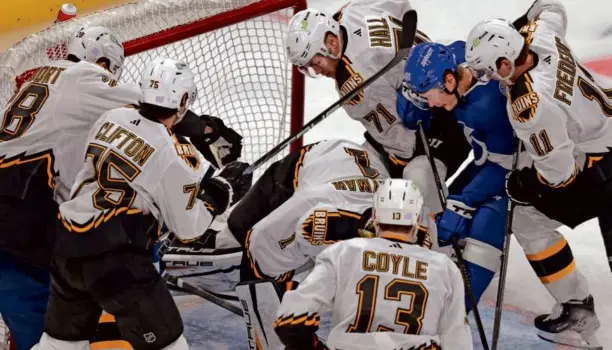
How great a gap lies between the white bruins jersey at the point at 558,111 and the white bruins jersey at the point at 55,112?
117cm

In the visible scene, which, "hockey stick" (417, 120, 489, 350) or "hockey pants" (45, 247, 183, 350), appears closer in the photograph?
"hockey pants" (45, 247, 183, 350)

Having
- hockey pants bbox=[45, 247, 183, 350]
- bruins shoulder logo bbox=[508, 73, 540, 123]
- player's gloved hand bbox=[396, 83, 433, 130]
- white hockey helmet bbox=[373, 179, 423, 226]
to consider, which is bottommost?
hockey pants bbox=[45, 247, 183, 350]

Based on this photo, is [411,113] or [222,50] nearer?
[411,113]

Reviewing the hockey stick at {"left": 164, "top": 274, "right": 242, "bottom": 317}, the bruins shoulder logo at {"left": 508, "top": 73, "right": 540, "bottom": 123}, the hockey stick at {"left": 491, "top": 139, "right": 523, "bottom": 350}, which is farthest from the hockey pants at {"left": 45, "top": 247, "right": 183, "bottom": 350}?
the bruins shoulder logo at {"left": 508, "top": 73, "right": 540, "bottom": 123}

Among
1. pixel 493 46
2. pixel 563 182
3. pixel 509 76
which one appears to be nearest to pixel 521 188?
pixel 563 182

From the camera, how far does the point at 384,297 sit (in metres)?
2.66

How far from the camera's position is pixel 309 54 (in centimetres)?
361

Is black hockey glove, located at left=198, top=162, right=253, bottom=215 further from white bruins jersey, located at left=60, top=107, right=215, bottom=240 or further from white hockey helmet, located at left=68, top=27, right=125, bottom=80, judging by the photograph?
white hockey helmet, located at left=68, top=27, right=125, bottom=80

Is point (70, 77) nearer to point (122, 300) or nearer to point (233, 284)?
point (122, 300)

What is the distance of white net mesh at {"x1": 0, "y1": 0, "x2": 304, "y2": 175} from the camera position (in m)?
3.92

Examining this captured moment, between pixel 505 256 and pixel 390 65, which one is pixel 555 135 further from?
pixel 390 65

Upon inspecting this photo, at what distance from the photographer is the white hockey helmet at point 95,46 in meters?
3.43

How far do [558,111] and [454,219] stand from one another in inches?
21.9

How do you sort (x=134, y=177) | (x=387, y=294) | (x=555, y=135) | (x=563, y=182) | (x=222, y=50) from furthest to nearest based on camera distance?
(x=222, y=50)
(x=563, y=182)
(x=555, y=135)
(x=134, y=177)
(x=387, y=294)
